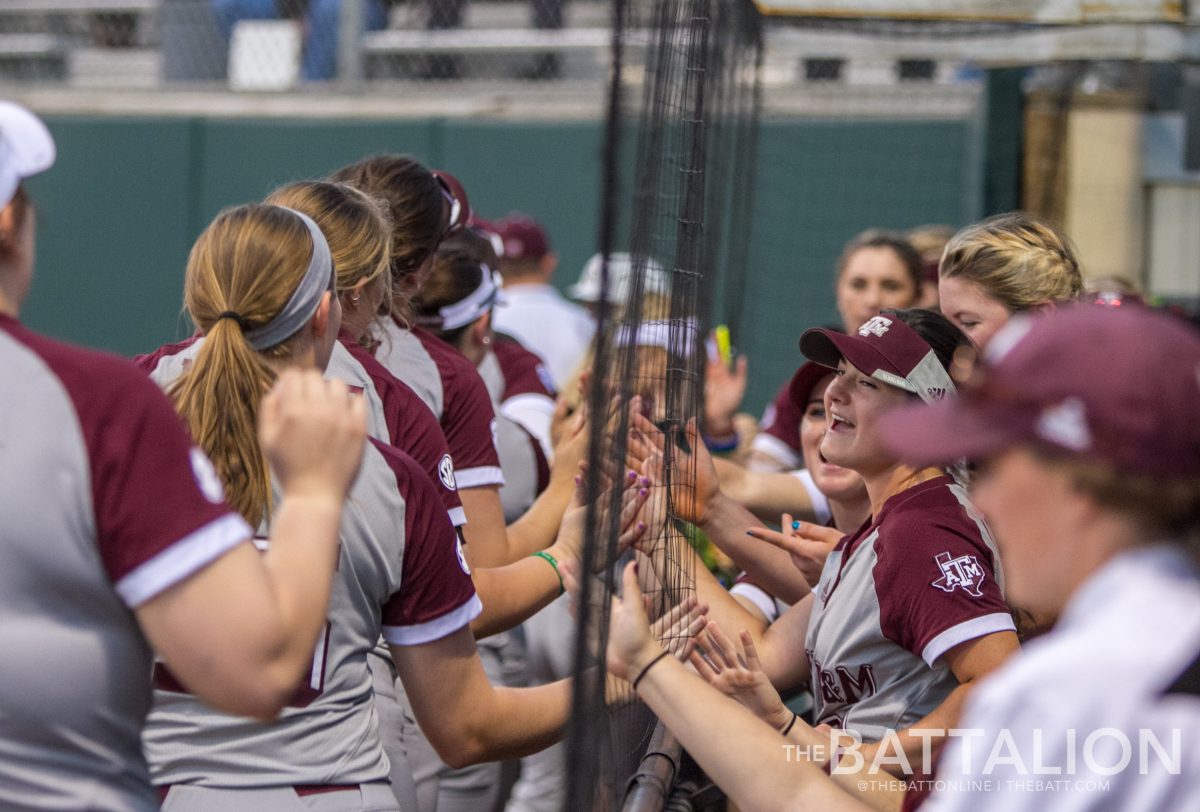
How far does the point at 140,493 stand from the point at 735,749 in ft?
3.13

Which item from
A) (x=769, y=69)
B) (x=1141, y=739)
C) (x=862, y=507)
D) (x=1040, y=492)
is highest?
(x=769, y=69)

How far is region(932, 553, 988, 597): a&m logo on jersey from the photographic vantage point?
7.33 feet

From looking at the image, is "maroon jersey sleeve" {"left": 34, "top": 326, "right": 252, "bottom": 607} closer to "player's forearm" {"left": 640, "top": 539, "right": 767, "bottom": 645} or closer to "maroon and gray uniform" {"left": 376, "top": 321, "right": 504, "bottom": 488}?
"player's forearm" {"left": 640, "top": 539, "right": 767, "bottom": 645}

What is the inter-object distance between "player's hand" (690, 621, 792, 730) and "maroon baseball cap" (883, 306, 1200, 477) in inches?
40.3

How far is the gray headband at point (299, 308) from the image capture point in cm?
207

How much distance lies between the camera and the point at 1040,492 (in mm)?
1288

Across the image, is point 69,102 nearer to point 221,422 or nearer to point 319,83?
point 319,83

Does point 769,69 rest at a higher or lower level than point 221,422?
higher

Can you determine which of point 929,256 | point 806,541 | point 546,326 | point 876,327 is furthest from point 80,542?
point 546,326

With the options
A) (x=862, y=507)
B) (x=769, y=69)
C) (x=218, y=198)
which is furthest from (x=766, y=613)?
(x=218, y=198)

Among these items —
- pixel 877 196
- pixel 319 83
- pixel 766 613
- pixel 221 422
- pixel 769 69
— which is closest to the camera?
pixel 221 422

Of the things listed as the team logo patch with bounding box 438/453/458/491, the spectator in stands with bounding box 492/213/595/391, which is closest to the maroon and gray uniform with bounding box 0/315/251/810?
the team logo patch with bounding box 438/453/458/491

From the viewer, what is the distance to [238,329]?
202 centimetres

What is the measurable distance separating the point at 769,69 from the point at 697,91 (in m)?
5.83
